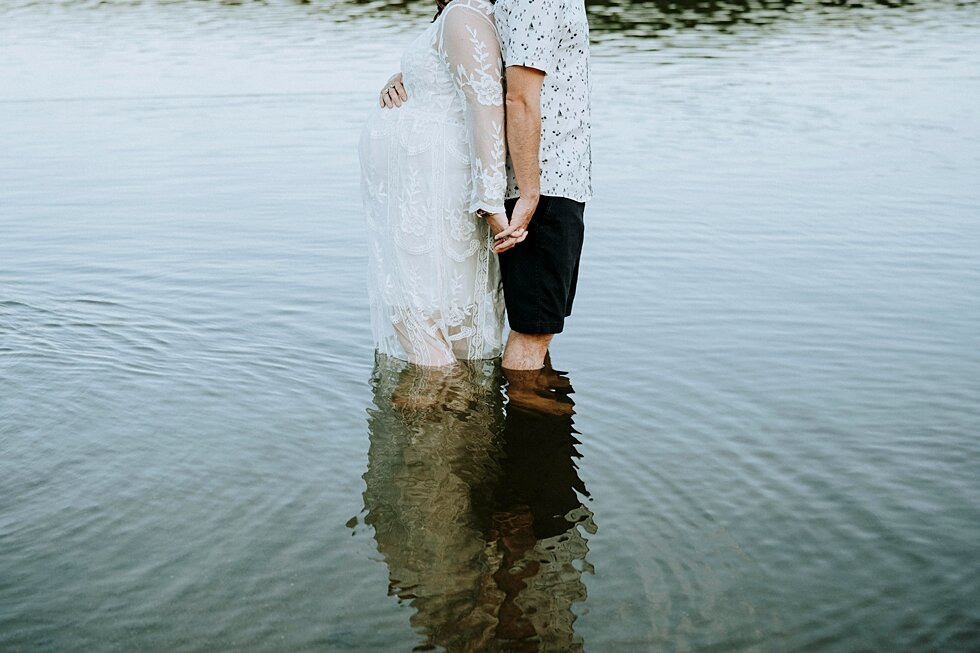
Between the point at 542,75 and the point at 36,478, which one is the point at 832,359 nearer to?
the point at 542,75

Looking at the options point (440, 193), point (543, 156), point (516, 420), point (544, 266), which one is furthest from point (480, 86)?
point (516, 420)

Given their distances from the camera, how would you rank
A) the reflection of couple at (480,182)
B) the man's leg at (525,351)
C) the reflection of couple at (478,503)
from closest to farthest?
the reflection of couple at (478,503) → the reflection of couple at (480,182) → the man's leg at (525,351)

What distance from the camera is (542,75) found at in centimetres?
410

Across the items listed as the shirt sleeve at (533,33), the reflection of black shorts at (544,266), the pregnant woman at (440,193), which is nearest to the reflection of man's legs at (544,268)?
the reflection of black shorts at (544,266)

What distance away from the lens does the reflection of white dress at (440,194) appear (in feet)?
13.7

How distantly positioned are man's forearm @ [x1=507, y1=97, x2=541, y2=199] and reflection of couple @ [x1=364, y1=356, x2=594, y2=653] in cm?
90

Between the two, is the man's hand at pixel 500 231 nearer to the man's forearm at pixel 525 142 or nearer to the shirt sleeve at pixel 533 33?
the man's forearm at pixel 525 142

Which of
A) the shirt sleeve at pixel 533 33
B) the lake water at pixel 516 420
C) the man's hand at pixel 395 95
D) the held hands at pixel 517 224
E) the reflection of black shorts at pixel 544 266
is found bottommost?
the lake water at pixel 516 420

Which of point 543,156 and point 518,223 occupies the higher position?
point 543,156

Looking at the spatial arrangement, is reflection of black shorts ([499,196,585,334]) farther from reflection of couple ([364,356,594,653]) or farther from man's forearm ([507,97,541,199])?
reflection of couple ([364,356,594,653])

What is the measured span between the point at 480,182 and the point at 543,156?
256mm

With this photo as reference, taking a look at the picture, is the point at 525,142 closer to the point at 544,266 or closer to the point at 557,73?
the point at 557,73

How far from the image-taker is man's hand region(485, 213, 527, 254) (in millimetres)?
4305

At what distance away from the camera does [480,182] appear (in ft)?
14.0
